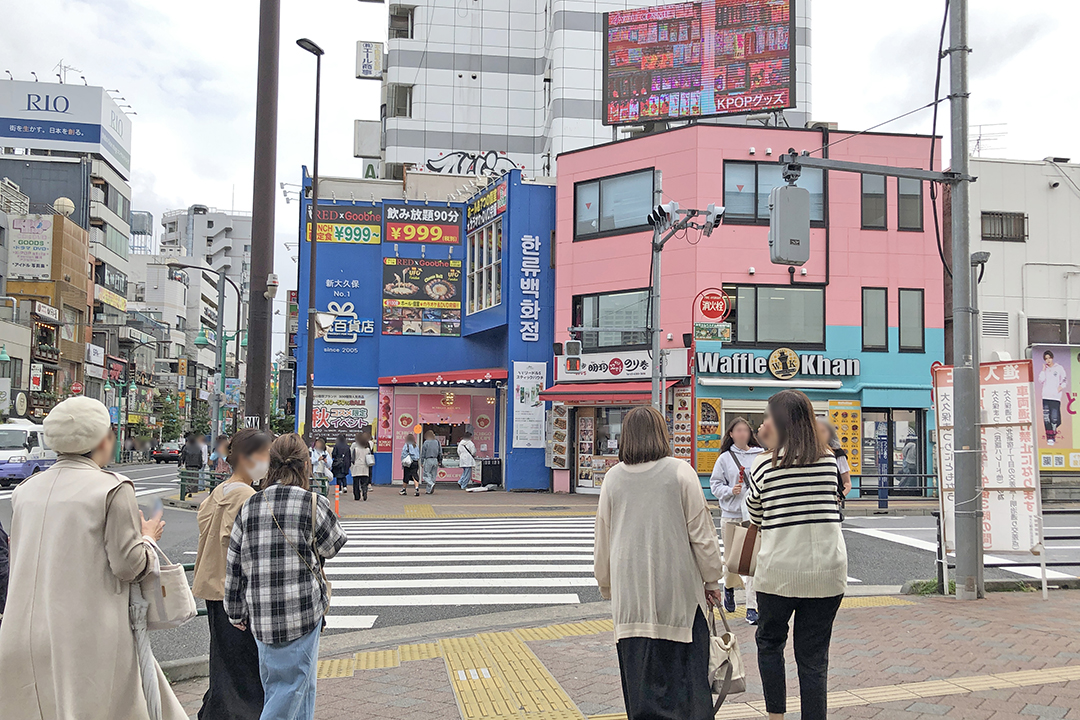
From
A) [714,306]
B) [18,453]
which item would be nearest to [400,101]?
[18,453]

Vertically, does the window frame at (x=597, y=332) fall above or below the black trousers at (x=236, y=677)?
above

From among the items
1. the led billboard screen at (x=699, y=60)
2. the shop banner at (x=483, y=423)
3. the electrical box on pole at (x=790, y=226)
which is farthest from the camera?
the shop banner at (x=483, y=423)

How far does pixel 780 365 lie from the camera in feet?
77.0

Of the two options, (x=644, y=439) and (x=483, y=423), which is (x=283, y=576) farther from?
(x=483, y=423)

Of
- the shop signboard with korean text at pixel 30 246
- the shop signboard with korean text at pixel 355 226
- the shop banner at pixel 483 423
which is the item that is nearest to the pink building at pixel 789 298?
the shop banner at pixel 483 423

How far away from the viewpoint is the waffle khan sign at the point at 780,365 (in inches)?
A: 918

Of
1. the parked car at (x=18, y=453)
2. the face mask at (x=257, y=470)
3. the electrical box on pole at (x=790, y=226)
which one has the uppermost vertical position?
the electrical box on pole at (x=790, y=226)

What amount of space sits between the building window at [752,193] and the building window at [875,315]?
2.37 m

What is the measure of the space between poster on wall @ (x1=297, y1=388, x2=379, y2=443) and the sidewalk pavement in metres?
22.2

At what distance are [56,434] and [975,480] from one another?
8.02 meters

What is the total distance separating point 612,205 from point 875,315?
7905mm

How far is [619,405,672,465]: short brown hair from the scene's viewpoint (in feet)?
13.3

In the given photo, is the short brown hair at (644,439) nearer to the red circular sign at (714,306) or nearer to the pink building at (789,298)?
the red circular sign at (714,306)

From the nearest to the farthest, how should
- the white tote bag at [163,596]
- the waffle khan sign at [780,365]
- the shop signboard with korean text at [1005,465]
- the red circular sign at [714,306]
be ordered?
the white tote bag at [163,596] < the shop signboard with korean text at [1005,465] < the red circular sign at [714,306] < the waffle khan sign at [780,365]
